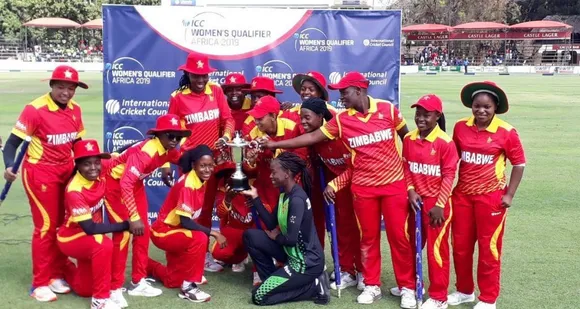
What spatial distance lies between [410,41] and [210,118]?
56.7 metres

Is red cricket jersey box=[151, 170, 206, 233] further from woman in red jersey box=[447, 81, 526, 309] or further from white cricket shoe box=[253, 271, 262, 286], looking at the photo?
woman in red jersey box=[447, 81, 526, 309]

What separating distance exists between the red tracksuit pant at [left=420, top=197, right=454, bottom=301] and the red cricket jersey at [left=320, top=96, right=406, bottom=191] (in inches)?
16.6

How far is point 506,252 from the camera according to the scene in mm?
7215

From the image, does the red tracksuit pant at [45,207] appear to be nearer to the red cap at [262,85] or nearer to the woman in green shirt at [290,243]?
the woman in green shirt at [290,243]

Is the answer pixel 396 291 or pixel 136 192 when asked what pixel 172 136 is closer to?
pixel 136 192

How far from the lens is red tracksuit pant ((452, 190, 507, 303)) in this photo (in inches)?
215

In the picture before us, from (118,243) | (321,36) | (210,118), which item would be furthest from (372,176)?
(321,36)

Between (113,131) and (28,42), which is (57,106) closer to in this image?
(113,131)

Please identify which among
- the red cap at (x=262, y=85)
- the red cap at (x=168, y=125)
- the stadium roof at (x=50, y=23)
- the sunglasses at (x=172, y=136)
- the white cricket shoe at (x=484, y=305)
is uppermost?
the stadium roof at (x=50, y=23)

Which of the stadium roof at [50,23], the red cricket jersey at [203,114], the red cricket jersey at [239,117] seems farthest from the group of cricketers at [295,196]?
the stadium roof at [50,23]

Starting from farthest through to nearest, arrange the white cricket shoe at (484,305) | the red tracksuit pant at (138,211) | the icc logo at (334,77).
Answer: the icc logo at (334,77) < the red tracksuit pant at (138,211) < the white cricket shoe at (484,305)

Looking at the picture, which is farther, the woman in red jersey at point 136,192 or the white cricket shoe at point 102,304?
the woman in red jersey at point 136,192

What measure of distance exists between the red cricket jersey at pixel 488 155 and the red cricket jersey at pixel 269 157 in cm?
162

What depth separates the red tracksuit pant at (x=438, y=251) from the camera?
5.60 metres
